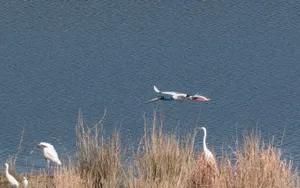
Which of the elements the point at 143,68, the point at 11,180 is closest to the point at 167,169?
the point at 11,180

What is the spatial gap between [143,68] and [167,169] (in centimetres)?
676

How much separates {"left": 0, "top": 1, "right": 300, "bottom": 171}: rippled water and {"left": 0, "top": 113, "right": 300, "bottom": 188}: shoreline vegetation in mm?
2250

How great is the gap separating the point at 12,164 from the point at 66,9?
24.6ft

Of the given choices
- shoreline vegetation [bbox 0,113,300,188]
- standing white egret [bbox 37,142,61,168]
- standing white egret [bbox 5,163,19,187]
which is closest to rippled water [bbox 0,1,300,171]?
standing white egret [bbox 37,142,61,168]

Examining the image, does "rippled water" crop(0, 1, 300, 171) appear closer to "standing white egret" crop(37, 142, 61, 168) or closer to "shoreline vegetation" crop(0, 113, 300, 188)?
"standing white egret" crop(37, 142, 61, 168)

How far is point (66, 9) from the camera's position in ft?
60.6

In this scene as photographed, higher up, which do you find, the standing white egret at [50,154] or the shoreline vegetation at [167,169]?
the standing white egret at [50,154]

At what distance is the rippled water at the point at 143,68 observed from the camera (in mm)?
13477

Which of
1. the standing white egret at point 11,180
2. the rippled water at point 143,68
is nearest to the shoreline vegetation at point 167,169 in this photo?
the standing white egret at point 11,180

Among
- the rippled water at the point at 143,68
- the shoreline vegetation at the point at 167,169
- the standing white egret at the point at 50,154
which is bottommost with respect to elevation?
the shoreline vegetation at the point at 167,169

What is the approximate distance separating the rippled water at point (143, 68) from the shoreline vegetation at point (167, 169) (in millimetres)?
2250

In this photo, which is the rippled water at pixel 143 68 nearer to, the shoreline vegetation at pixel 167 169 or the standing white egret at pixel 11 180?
the standing white egret at pixel 11 180

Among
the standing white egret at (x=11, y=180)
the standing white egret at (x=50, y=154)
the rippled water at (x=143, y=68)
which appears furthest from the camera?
the rippled water at (x=143, y=68)

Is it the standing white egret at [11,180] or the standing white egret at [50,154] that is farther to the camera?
the standing white egret at [50,154]
